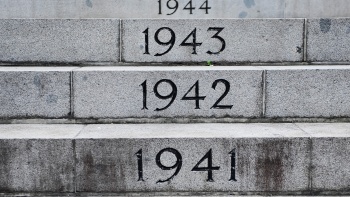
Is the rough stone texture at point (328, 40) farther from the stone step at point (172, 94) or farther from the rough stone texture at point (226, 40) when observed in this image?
the stone step at point (172, 94)

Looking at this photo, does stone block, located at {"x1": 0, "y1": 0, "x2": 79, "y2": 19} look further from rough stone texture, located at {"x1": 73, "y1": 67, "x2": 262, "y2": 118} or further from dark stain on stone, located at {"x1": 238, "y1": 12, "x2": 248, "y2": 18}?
dark stain on stone, located at {"x1": 238, "y1": 12, "x2": 248, "y2": 18}

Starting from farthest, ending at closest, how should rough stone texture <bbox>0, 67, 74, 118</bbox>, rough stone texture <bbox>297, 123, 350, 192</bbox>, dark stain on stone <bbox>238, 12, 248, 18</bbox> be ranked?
dark stain on stone <bbox>238, 12, 248, 18</bbox>, rough stone texture <bbox>0, 67, 74, 118</bbox>, rough stone texture <bbox>297, 123, 350, 192</bbox>

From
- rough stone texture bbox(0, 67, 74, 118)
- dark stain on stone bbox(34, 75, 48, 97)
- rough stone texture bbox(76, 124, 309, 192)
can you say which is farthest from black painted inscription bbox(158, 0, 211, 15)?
rough stone texture bbox(76, 124, 309, 192)

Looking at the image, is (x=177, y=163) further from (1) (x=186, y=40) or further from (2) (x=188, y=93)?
(1) (x=186, y=40)

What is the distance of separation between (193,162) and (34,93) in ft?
6.05

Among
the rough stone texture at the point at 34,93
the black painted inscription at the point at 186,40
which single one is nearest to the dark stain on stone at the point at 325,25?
the black painted inscription at the point at 186,40

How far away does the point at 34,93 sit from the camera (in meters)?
4.42

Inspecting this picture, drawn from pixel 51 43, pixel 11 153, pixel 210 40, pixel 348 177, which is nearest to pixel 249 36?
pixel 210 40

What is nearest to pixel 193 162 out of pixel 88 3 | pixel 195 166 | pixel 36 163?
pixel 195 166

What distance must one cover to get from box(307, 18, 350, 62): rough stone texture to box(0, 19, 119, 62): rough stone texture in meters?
2.33

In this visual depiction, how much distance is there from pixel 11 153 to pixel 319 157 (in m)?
2.77

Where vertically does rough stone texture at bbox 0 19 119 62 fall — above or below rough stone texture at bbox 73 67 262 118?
above

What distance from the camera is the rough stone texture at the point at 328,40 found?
5023 millimetres

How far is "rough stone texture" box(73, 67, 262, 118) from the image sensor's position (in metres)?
4.41
